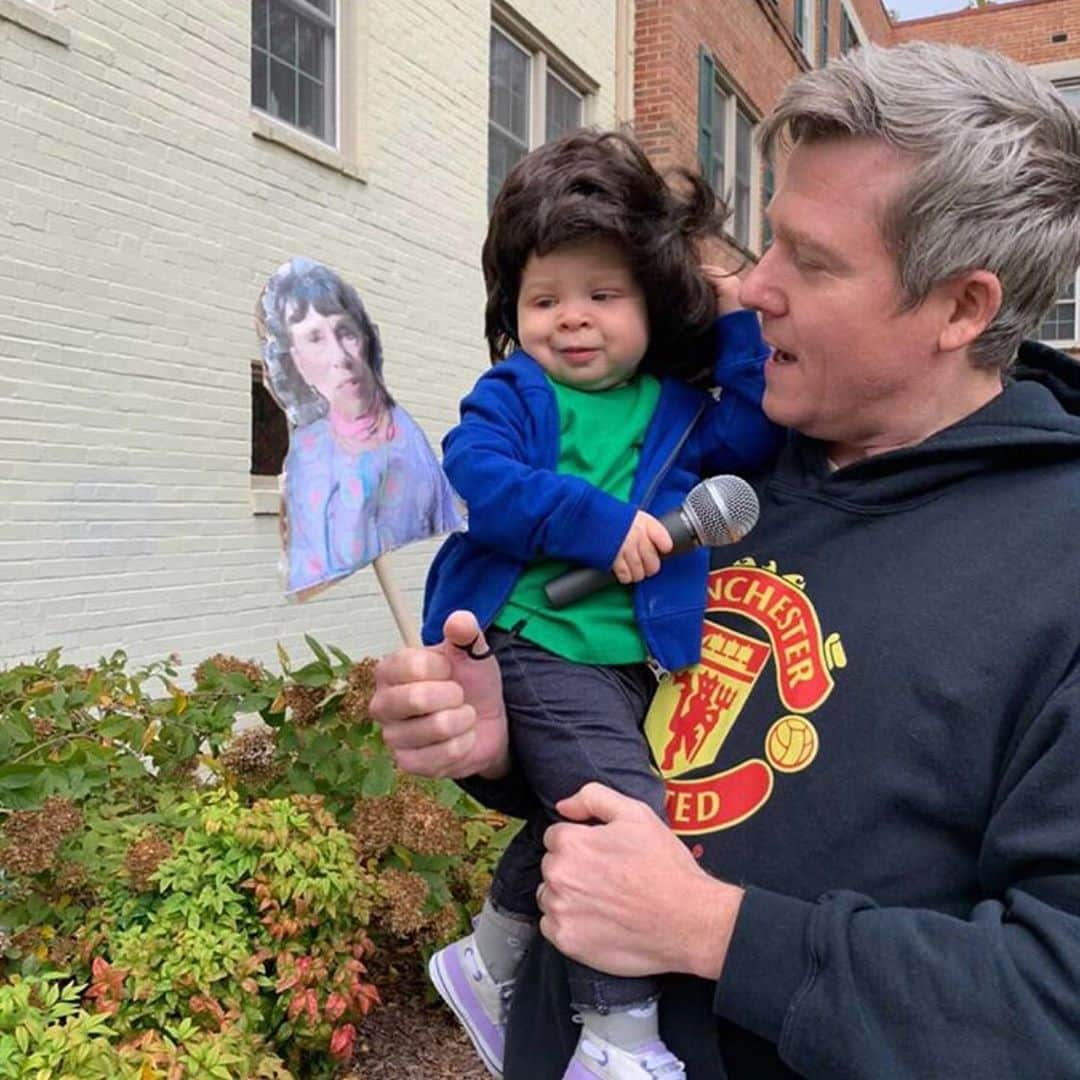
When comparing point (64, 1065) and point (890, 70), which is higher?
point (890, 70)

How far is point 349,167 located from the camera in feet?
21.4

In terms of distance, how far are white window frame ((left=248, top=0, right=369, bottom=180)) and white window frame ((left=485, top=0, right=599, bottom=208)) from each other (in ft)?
5.49

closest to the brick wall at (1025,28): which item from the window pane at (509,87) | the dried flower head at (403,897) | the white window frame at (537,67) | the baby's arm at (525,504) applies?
the white window frame at (537,67)

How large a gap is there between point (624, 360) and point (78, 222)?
4011 millimetres

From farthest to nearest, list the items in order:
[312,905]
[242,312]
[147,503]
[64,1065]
A: [242,312] < [147,503] < [312,905] < [64,1065]

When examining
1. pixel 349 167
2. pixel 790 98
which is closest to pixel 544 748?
pixel 790 98

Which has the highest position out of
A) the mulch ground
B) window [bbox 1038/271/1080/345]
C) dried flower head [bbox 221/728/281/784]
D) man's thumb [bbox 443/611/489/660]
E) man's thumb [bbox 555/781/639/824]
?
window [bbox 1038/271/1080/345]

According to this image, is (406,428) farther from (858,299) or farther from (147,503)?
(147,503)

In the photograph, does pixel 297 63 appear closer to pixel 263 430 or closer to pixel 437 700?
pixel 263 430

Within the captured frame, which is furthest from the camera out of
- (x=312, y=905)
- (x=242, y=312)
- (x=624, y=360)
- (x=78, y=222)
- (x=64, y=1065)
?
(x=242, y=312)

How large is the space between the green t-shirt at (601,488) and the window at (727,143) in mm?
9403

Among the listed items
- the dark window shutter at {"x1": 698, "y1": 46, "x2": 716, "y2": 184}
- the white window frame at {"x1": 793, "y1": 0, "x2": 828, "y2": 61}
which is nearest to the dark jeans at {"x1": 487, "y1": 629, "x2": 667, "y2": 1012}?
the dark window shutter at {"x1": 698, "y1": 46, "x2": 716, "y2": 184}

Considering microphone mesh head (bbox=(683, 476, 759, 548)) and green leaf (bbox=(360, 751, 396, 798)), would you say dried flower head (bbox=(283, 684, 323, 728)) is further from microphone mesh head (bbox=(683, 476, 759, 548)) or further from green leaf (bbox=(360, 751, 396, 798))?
microphone mesh head (bbox=(683, 476, 759, 548))

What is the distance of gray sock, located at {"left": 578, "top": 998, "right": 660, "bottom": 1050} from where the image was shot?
1359 mm
